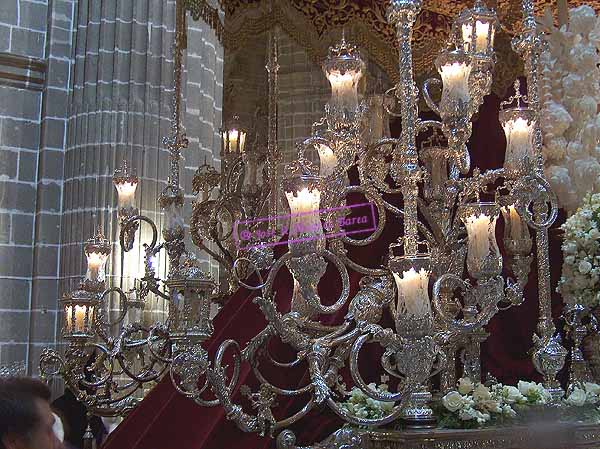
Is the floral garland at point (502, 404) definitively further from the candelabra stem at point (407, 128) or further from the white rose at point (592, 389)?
the candelabra stem at point (407, 128)

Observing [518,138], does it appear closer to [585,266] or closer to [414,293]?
[414,293]

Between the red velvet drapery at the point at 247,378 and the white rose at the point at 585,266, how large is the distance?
1.99 ft

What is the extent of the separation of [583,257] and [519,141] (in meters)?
1.51

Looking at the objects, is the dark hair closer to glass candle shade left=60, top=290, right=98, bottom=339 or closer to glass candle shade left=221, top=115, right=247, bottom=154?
glass candle shade left=60, top=290, right=98, bottom=339

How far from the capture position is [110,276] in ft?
A: 25.6

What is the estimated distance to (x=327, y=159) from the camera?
5430 millimetres

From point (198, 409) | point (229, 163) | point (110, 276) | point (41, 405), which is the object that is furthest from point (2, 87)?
point (41, 405)

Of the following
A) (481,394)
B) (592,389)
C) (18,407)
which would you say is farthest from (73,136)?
(18,407)

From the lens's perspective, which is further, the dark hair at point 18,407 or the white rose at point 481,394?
the white rose at point 481,394

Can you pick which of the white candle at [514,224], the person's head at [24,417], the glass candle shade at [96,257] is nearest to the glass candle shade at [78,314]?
the glass candle shade at [96,257]

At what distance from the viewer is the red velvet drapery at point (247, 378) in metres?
5.21

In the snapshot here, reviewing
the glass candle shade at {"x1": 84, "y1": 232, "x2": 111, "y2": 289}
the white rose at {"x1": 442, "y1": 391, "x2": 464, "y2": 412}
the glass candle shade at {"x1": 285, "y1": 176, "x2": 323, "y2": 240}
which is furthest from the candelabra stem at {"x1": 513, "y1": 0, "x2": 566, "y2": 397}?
the glass candle shade at {"x1": 84, "y1": 232, "x2": 111, "y2": 289}

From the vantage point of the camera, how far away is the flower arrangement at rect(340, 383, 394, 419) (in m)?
4.68

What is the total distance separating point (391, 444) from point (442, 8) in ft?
24.4
